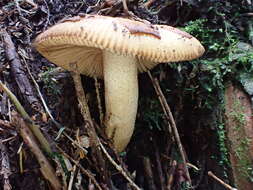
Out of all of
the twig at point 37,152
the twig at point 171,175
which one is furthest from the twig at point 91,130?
the twig at point 171,175

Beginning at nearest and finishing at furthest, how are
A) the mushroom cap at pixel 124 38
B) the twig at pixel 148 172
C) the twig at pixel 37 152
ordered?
the mushroom cap at pixel 124 38 < the twig at pixel 37 152 < the twig at pixel 148 172

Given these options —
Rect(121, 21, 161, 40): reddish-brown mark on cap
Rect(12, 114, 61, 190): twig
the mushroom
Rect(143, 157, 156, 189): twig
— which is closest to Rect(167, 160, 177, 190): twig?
Rect(143, 157, 156, 189): twig

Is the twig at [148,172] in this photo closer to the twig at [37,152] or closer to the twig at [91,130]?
the twig at [91,130]

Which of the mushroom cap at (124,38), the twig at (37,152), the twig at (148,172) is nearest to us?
the mushroom cap at (124,38)

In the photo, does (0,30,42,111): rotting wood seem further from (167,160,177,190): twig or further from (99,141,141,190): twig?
(167,160,177,190): twig

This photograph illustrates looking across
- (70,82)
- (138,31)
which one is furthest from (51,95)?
(138,31)

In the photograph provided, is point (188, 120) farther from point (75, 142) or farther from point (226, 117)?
point (75, 142)
